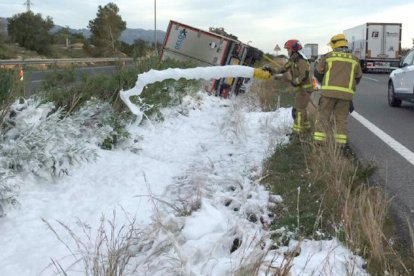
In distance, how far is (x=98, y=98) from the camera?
6824 millimetres

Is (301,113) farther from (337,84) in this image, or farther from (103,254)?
(103,254)

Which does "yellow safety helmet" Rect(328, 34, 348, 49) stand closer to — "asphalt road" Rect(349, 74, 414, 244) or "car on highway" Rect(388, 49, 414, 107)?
"asphalt road" Rect(349, 74, 414, 244)

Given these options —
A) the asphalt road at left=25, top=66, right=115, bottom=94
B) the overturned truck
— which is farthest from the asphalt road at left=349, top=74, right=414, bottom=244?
the asphalt road at left=25, top=66, right=115, bottom=94

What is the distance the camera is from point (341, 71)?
711 centimetres

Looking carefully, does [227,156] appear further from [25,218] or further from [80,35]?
[80,35]

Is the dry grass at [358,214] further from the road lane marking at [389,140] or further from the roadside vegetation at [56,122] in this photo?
the roadside vegetation at [56,122]

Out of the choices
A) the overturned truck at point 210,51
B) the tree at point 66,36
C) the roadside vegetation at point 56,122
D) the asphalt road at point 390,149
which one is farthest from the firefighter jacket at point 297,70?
the tree at point 66,36

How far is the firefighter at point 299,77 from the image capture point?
7941 millimetres

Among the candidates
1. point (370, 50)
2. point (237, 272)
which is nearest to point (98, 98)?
point (237, 272)

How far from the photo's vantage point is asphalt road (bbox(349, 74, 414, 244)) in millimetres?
5039

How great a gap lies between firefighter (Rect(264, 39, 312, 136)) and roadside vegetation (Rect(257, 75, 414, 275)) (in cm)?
124

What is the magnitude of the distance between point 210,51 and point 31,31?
36.9 m

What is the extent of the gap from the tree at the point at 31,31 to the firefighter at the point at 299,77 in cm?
4121

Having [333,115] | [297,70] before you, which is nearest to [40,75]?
[297,70]
